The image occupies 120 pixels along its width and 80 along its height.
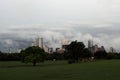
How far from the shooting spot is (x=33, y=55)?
110688mm

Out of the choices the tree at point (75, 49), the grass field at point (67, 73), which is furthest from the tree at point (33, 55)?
the tree at point (75, 49)

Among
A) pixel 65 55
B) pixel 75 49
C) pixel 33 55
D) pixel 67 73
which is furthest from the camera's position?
pixel 65 55

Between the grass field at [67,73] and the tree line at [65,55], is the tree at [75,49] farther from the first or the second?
the grass field at [67,73]

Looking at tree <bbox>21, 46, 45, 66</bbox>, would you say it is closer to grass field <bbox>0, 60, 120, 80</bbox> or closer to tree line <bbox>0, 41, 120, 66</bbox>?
tree line <bbox>0, 41, 120, 66</bbox>

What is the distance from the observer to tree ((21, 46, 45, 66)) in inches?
4321

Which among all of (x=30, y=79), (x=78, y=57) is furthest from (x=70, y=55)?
(x=30, y=79)

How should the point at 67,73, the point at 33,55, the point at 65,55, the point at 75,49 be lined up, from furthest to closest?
the point at 65,55, the point at 75,49, the point at 33,55, the point at 67,73

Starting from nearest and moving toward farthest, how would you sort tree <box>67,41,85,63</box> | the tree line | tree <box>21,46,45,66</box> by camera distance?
1. tree <box>21,46,45,66</box>
2. the tree line
3. tree <box>67,41,85,63</box>

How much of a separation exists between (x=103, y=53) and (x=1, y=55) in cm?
6590

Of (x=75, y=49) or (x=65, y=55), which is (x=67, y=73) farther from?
(x=65, y=55)

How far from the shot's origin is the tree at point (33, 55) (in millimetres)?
109750

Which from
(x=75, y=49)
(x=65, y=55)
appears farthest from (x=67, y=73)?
(x=65, y=55)

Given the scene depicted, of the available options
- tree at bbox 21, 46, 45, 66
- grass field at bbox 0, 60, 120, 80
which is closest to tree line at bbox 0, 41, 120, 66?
tree at bbox 21, 46, 45, 66

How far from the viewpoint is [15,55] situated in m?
180
